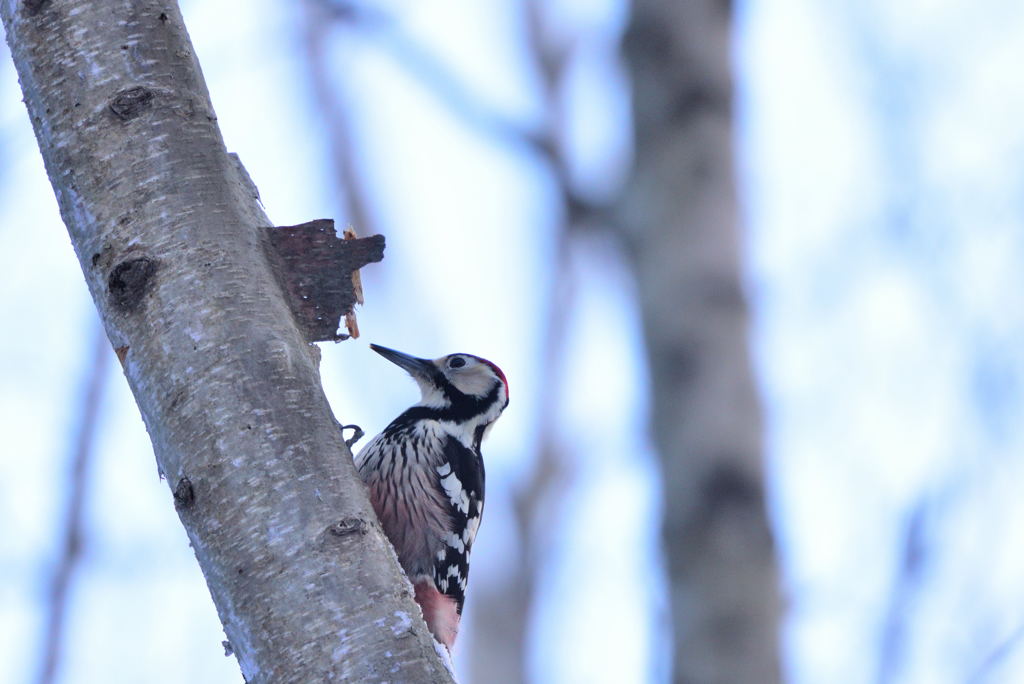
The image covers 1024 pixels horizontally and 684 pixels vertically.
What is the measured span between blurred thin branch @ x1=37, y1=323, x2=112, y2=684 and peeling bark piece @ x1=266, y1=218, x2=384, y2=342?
3.59 m

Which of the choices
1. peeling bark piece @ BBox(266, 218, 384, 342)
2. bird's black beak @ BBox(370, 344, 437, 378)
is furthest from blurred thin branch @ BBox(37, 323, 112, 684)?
peeling bark piece @ BBox(266, 218, 384, 342)

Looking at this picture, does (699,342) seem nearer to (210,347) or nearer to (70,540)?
(210,347)

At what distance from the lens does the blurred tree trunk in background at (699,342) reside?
1978mm

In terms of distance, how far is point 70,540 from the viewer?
18.7 feet

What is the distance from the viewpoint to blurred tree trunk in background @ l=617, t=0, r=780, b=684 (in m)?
1.98

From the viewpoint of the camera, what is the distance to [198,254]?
6.86 feet

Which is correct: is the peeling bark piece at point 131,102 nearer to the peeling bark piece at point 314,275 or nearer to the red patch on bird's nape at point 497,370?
the peeling bark piece at point 314,275

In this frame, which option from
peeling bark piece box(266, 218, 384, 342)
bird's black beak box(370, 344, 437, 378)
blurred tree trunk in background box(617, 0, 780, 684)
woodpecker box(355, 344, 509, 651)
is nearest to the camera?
blurred tree trunk in background box(617, 0, 780, 684)

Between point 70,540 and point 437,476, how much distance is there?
239 cm

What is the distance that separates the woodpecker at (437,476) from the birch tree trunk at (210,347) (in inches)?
66.0

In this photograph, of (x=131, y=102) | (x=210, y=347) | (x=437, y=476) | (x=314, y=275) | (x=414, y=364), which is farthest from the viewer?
(x=414, y=364)

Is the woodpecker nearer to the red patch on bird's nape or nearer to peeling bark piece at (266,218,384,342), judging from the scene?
the red patch on bird's nape

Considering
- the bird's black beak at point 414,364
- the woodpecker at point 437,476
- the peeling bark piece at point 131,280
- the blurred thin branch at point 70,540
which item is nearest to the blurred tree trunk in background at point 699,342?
the peeling bark piece at point 131,280

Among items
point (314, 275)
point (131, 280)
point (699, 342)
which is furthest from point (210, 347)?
point (699, 342)
